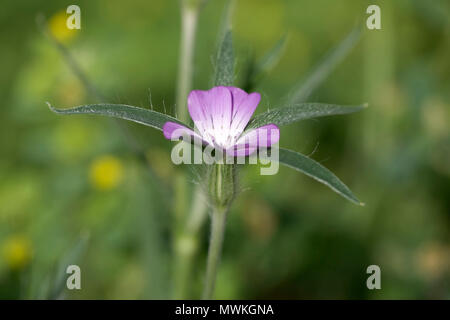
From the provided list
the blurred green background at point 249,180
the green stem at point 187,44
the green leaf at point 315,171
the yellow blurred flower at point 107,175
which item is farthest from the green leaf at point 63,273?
the yellow blurred flower at point 107,175

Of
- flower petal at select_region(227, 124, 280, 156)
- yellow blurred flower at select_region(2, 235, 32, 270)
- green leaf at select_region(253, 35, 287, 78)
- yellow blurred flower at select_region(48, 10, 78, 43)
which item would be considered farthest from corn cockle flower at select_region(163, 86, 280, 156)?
yellow blurred flower at select_region(48, 10, 78, 43)

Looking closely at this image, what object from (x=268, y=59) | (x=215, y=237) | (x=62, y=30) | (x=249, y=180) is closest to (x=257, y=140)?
(x=215, y=237)

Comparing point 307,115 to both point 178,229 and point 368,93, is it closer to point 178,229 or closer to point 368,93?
point 178,229

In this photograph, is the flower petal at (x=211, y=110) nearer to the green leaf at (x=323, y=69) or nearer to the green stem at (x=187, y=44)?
the green leaf at (x=323, y=69)

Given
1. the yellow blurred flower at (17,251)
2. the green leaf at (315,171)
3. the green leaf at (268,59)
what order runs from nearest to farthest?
the green leaf at (315,171)
the green leaf at (268,59)
the yellow blurred flower at (17,251)

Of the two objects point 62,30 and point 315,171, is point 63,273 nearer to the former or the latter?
point 315,171

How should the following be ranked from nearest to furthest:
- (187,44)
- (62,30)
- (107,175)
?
1. (187,44)
2. (107,175)
3. (62,30)

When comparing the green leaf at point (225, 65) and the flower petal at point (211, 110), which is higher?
the green leaf at point (225, 65)
